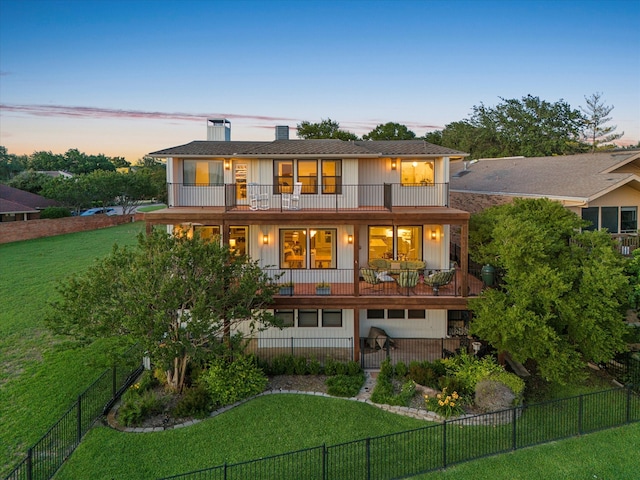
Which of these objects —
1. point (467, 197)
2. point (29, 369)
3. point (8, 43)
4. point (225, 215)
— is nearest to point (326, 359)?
point (225, 215)

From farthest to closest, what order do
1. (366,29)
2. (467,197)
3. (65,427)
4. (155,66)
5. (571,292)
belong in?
(155,66) → (366,29) → (467,197) → (571,292) → (65,427)

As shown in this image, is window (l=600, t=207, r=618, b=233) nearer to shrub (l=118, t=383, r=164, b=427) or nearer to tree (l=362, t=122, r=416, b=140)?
shrub (l=118, t=383, r=164, b=427)

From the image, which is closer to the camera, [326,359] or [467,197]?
[326,359]

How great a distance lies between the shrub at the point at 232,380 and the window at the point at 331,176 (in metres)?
7.27

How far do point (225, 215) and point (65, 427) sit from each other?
754cm

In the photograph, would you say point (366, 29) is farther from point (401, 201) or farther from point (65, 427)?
point (65, 427)

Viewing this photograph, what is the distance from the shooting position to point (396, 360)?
1401 cm

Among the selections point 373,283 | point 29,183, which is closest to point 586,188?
point 373,283

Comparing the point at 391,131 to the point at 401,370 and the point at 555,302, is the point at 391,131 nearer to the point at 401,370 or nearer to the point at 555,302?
the point at 401,370

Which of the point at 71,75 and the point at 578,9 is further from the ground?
the point at 578,9

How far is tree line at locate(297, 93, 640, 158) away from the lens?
45.6 metres

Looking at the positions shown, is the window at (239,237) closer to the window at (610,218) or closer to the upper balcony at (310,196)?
the upper balcony at (310,196)

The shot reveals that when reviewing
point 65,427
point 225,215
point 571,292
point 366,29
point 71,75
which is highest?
point 366,29

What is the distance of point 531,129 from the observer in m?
48.4
